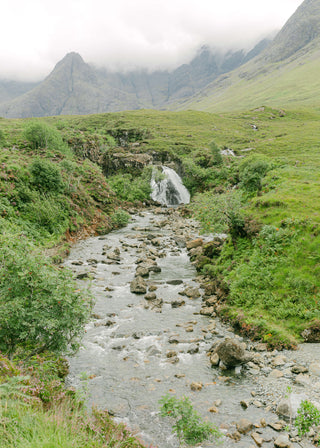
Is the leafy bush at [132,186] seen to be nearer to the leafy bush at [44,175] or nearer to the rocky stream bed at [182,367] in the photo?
the leafy bush at [44,175]

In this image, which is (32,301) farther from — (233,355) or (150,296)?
(150,296)

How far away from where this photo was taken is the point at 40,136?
2040 inches

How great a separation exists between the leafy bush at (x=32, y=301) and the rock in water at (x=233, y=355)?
783 cm

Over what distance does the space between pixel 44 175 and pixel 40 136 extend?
20.9m

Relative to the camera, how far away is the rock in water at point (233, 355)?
13.6 metres

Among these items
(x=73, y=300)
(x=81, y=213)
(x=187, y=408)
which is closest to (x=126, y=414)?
(x=187, y=408)

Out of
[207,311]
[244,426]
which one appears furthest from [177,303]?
[244,426]

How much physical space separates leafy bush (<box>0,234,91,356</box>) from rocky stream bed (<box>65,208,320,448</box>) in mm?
1203

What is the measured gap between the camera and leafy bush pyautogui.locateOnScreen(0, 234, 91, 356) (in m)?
9.37

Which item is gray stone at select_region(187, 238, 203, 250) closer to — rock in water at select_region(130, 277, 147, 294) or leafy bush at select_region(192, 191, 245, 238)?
leafy bush at select_region(192, 191, 245, 238)

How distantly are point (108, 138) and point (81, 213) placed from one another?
70.5 metres

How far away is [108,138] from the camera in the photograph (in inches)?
4040

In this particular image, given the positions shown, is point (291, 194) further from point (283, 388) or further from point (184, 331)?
point (283, 388)

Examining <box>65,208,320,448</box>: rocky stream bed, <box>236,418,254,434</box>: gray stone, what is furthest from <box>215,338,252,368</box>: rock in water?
<box>236,418,254,434</box>: gray stone
